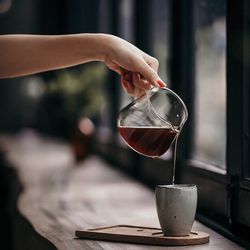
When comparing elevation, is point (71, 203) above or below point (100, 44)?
below

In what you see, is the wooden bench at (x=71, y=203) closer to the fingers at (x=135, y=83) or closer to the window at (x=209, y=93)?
the window at (x=209, y=93)

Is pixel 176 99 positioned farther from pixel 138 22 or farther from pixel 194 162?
pixel 138 22

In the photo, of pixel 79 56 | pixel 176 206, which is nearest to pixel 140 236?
pixel 176 206

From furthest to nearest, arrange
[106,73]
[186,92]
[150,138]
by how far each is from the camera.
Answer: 1. [106,73]
2. [186,92]
3. [150,138]

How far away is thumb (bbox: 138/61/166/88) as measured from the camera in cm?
195

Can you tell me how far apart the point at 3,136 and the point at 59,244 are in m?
5.28

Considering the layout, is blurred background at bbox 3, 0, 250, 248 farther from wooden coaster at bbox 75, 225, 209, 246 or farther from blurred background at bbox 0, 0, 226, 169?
wooden coaster at bbox 75, 225, 209, 246

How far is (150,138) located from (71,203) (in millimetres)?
1204

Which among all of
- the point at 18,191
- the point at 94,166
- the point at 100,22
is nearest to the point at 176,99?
the point at 18,191

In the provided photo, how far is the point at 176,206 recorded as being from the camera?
1.94 m

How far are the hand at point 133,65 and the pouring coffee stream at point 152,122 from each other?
3 centimetres

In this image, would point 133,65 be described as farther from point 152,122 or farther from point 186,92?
point 186,92

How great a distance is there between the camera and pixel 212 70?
3.07m

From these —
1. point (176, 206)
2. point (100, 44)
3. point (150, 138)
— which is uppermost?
point (100, 44)
